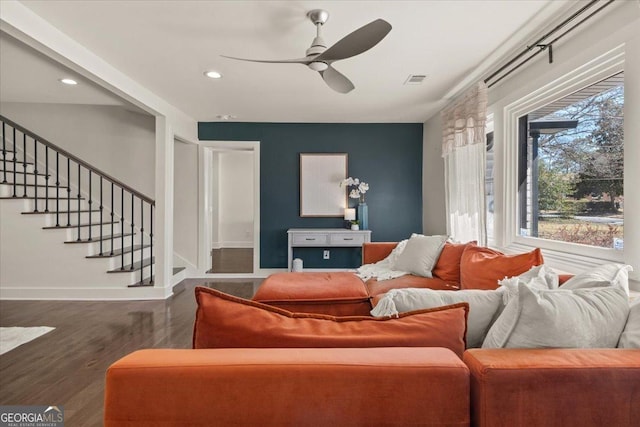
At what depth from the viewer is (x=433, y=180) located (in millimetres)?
4715

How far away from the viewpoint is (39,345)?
105 inches

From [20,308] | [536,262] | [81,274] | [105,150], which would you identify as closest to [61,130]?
[105,150]

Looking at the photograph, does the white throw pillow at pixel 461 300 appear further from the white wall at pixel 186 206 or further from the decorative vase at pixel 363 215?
the white wall at pixel 186 206

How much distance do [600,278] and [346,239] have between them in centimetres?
356

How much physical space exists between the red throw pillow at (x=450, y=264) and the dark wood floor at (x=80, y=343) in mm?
2219

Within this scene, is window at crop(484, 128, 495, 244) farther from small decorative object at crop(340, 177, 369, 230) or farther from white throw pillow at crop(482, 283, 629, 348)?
white throw pillow at crop(482, 283, 629, 348)

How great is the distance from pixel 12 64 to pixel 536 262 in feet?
15.6

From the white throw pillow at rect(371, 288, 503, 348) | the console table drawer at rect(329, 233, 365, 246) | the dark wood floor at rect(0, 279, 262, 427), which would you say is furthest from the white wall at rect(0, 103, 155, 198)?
the white throw pillow at rect(371, 288, 503, 348)

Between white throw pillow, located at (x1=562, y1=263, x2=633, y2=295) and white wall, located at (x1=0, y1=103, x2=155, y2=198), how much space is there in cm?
505

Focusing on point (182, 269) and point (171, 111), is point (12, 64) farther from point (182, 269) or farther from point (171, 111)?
point (182, 269)

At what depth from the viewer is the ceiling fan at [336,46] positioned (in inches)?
73.7

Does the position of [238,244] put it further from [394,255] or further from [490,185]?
[490,185]

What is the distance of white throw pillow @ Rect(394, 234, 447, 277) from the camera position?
2936 millimetres

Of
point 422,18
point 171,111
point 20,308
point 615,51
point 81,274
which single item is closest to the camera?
point 615,51
